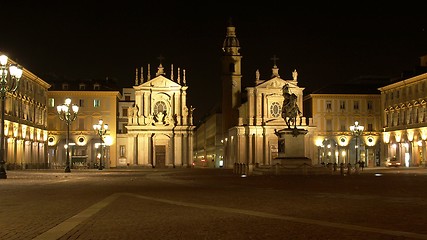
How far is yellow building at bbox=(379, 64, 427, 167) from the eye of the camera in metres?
89.8

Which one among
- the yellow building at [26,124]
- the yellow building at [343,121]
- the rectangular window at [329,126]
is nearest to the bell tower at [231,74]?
the yellow building at [343,121]

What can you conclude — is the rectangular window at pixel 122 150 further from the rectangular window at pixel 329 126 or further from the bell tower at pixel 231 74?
the rectangular window at pixel 329 126

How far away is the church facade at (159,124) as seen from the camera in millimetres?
100000

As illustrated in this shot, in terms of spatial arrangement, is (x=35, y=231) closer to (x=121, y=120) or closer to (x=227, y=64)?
(x=121, y=120)

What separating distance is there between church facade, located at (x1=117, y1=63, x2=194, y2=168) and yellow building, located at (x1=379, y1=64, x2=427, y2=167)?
32.5 metres

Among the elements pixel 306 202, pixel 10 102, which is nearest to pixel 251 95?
pixel 10 102

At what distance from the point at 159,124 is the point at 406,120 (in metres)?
38.9

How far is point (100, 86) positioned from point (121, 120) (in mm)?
7686

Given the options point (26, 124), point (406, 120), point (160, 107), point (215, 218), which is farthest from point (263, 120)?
point (215, 218)

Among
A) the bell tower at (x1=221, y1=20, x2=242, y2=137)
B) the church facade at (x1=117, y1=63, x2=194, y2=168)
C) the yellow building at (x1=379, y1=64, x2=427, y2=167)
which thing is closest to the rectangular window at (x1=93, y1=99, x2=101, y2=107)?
the church facade at (x1=117, y1=63, x2=194, y2=168)

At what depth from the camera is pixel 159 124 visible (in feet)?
329

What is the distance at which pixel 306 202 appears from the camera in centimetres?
1975

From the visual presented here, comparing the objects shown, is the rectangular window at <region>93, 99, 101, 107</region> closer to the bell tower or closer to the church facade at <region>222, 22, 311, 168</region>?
the church facade at <region>222, 22, 311, 168</region>

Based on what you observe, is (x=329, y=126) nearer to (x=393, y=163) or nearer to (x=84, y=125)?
(x=393, y=163)
